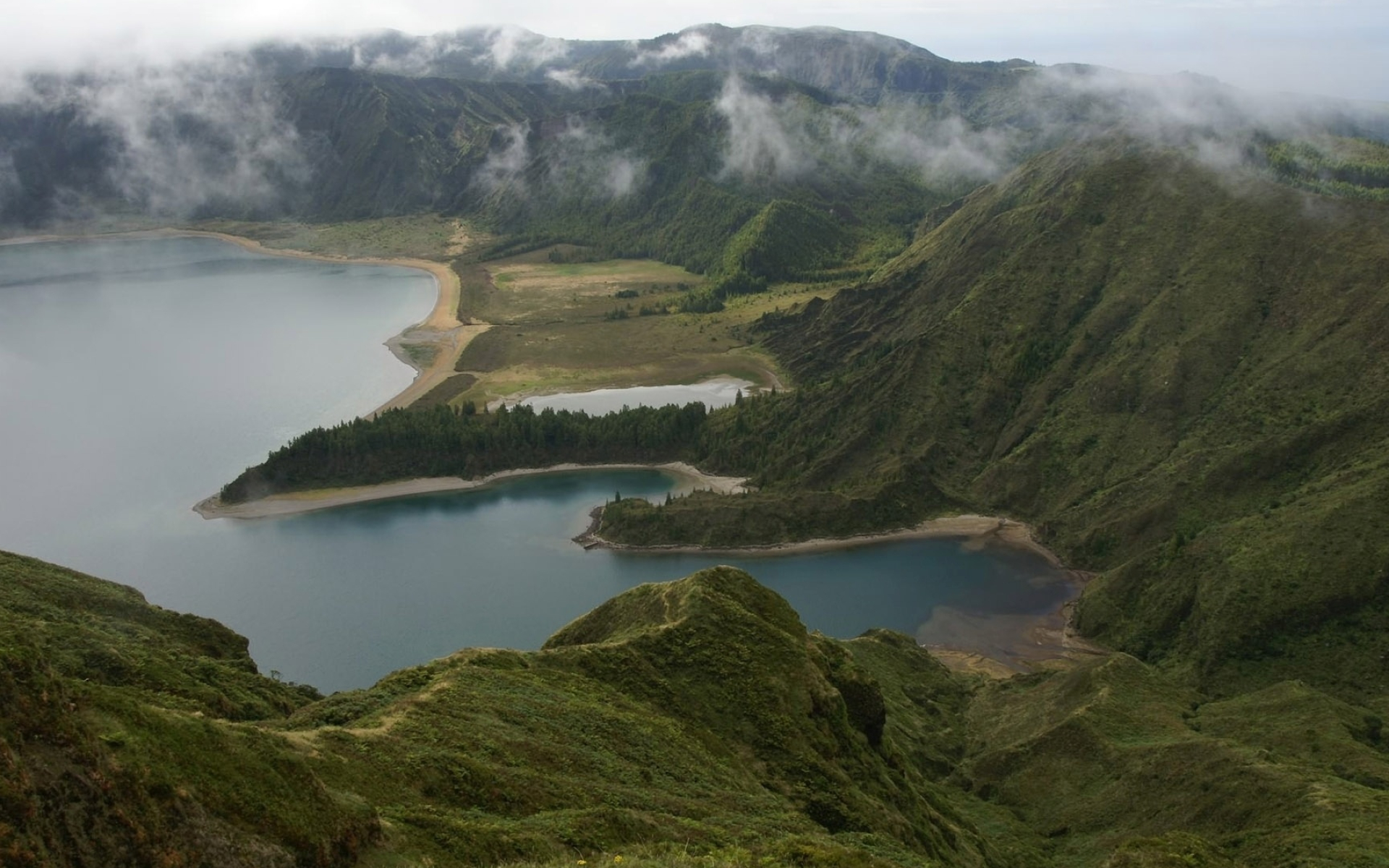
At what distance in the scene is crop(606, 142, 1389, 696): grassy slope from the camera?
8162 centimetres

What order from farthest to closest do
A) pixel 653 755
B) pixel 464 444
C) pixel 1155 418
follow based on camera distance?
pixel 464 444 < pixel 1155 418 < pixel 653 755

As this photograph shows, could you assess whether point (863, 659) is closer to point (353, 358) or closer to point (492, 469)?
point (492, 469)

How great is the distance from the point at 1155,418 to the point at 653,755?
8128 centimetres

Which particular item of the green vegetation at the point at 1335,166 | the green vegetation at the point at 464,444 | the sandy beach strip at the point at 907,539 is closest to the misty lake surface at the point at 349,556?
the sandy beach strip at the point at 907,539

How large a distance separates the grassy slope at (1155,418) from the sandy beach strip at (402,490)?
163 inches

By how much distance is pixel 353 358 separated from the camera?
180 m

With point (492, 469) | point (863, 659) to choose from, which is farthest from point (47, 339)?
point (863, 659)

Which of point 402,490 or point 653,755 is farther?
point 402,490

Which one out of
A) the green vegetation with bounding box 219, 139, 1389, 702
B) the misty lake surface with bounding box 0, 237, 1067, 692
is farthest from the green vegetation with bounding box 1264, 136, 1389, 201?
the misty lake surface with bounding box 0, 237, 1067, 692

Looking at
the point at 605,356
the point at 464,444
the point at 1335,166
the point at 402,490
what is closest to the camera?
the point at 402,490

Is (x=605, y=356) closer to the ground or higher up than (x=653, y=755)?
closer to the ground

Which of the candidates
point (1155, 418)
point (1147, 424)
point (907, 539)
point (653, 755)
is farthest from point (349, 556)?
point (1155, 418)

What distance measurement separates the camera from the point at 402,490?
12712 cm

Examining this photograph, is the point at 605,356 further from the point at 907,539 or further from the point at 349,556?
the point at 907,539
